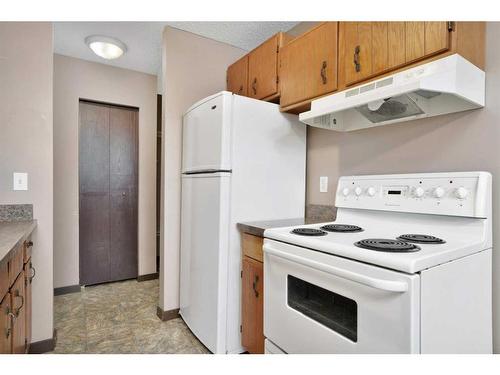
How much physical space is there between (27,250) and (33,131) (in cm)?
75

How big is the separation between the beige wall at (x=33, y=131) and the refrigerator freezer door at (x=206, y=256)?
35.2 inches

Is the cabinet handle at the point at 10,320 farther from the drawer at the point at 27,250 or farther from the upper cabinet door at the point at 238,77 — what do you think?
the upper cabinet door at the point at 238,77

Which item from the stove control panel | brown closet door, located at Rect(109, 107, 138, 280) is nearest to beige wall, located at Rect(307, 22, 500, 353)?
the stove control panel

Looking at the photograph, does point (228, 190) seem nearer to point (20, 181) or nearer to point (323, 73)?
point (323, 73)

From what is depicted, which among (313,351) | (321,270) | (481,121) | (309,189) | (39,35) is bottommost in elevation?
(313,351)

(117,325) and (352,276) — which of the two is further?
(117,325)

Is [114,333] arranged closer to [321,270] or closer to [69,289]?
[69,289]

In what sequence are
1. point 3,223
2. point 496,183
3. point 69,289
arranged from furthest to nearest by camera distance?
1. point 69,289
2. point 3,223
3. point 496,183

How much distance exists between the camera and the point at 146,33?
2.42 m

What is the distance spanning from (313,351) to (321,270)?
355mm

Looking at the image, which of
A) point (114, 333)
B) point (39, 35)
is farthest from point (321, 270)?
point (39, 35)

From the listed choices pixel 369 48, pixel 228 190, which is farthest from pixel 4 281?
pixel 369 48

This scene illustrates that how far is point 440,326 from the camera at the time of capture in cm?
91

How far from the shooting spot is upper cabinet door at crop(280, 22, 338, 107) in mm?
1576
